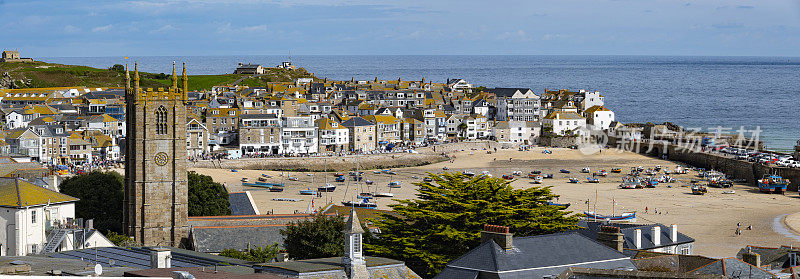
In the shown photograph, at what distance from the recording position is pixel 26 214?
30203 mm

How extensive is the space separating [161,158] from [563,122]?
244 ft

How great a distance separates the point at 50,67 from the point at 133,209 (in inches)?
4935

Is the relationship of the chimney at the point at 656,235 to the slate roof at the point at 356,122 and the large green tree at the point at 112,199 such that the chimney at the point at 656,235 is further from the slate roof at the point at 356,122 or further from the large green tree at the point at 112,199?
the slate roof at the point at 356,122

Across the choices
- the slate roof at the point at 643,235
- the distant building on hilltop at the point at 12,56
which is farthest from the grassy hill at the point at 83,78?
the slate roof at the point at 643,235

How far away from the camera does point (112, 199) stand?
42.3 m

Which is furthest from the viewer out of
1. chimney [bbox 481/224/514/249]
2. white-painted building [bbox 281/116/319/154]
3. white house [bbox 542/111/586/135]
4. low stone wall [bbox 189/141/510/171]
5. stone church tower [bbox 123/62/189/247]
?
white house [bbox 542/111/586/135]

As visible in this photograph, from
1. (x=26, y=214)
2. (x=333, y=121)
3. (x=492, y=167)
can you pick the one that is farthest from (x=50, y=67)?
(x=26, y=214)

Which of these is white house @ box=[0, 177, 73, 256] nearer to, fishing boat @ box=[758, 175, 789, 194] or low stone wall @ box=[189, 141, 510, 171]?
fishing boat @ box=[758, 175, 789, 194]

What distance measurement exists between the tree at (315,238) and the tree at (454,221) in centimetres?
128

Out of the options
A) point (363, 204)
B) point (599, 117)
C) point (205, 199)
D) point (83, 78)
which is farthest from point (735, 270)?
point (83, 78)

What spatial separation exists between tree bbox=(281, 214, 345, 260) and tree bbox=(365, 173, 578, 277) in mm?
1284

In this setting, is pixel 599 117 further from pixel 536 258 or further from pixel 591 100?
pixel 536 258

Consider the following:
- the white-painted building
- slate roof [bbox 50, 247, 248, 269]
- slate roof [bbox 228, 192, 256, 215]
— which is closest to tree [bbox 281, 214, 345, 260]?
slate roof [bbox 50, 247, 248, 269]

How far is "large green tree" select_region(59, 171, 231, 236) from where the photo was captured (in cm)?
4138
